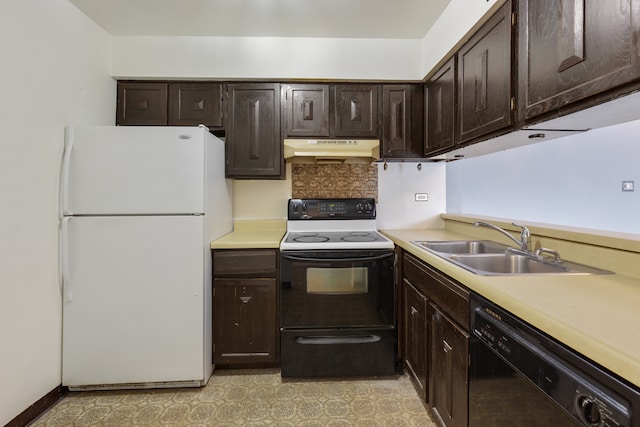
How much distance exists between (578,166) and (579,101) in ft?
11.1

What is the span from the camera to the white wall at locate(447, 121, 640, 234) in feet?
10.5

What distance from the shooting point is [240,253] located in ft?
6.74

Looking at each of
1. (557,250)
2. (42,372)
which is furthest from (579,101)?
(42,372)

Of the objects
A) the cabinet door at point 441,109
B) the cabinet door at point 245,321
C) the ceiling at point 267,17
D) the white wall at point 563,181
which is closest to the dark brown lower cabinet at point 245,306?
the cabinet door at point 245,321

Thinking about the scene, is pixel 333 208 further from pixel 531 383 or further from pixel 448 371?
pixel 531 383

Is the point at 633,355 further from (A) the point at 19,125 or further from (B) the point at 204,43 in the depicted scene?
(B) the point at 204,43

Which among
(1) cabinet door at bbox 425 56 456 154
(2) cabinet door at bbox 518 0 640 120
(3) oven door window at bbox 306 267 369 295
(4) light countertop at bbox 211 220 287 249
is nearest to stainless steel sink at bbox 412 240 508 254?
(3) oven door window at bbox 306 267 369 295

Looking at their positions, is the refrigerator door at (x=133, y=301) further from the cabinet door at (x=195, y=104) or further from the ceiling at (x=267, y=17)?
the ceiling at (x=267, y=17)

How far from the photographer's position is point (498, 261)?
64.2 inches

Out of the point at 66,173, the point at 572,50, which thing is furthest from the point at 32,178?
the point at 572,50

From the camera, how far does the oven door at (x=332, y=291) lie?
2.00 meters

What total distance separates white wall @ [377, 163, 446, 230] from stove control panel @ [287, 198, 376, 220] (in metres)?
0.19

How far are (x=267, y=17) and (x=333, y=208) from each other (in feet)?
4.95

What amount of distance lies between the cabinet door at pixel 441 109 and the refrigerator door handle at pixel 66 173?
2.40 m
